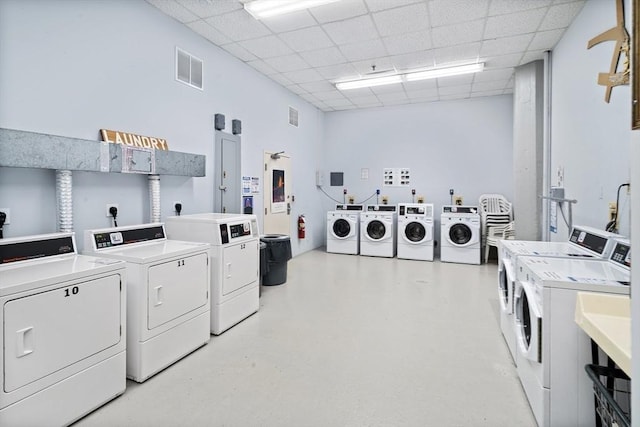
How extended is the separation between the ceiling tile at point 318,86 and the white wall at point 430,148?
158 centimetres

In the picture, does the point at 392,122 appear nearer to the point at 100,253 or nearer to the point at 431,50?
the point at 431,50

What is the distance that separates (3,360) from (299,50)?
4.24 m

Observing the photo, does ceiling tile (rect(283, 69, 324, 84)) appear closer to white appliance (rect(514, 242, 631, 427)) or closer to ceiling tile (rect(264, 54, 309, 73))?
ceiling tile (rect(264, 54, 309, 73))

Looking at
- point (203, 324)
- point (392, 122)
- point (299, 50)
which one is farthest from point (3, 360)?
point (392, 122)

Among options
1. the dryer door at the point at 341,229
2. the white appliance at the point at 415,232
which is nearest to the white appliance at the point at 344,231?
the dryer door at the point at 341,229

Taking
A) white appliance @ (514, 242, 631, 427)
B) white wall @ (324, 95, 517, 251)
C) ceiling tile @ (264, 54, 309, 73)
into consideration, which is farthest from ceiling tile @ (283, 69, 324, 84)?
white appliance @ (514, 242, 631, 427)

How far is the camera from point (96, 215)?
2799mm

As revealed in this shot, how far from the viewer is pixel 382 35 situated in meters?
3.96

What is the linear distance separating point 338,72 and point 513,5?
2510mm

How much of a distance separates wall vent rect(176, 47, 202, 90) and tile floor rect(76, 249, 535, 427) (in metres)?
2.73

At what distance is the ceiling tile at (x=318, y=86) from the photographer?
18.7ft

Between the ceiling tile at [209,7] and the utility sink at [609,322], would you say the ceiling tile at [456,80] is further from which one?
the utility sink at [609,322]

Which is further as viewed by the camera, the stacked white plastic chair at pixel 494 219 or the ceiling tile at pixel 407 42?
the stacked white plastic chair at pixel 494 219

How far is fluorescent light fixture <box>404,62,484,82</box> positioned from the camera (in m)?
4.92
